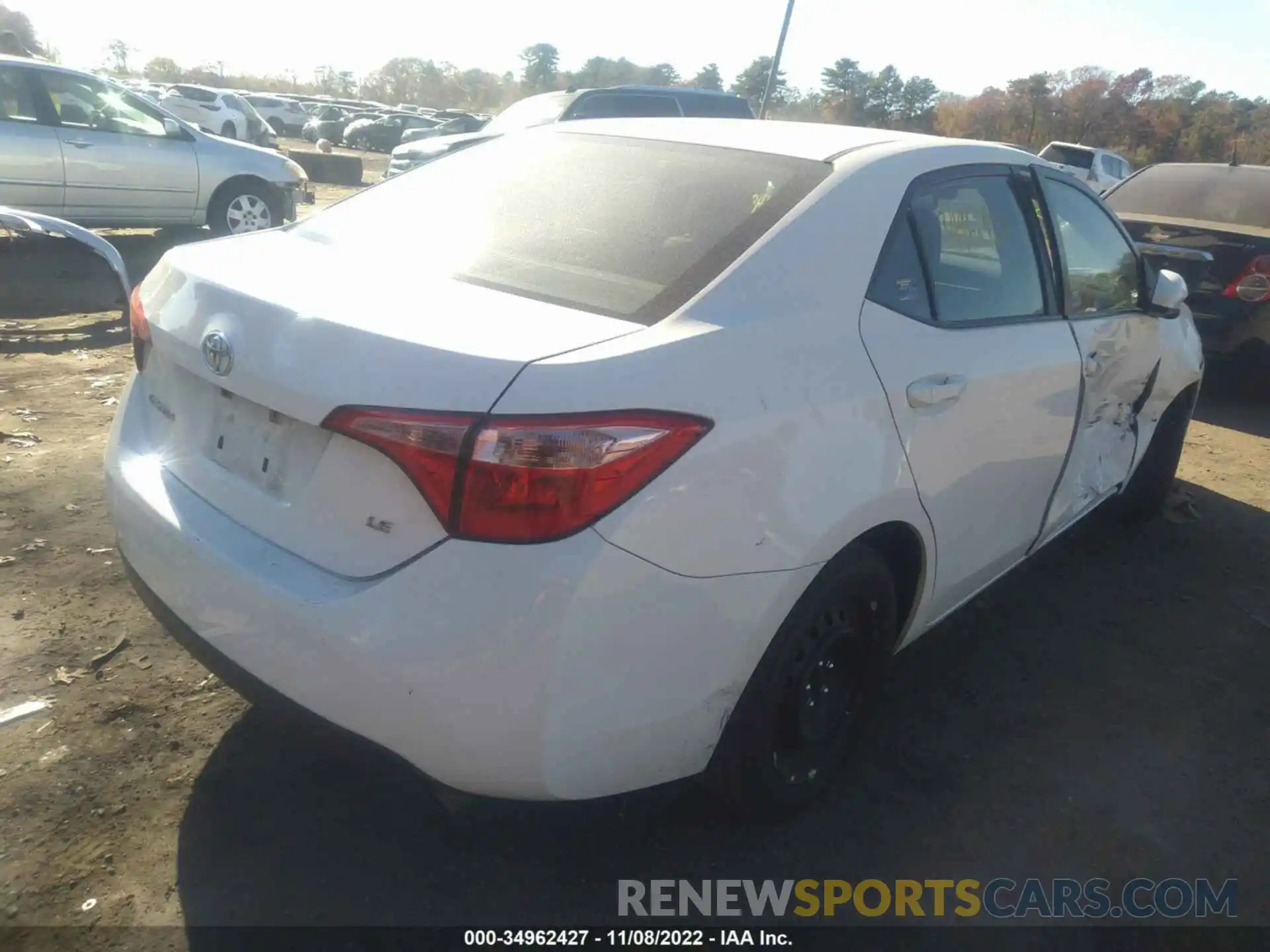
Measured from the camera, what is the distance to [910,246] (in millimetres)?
2551

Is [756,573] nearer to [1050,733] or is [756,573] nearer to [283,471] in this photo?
[283,471]

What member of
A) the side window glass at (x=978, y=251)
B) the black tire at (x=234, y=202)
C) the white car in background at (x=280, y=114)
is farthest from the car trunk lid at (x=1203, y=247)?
the white car in background at (x=280, y=114)

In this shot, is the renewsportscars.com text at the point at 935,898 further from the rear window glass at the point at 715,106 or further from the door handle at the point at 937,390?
the rear window glass at the point at 715,106

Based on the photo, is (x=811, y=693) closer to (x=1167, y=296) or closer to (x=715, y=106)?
(x=1167, y=296)

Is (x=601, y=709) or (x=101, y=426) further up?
(x=601, y=709)

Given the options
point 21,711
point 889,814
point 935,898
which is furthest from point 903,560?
point 21,711

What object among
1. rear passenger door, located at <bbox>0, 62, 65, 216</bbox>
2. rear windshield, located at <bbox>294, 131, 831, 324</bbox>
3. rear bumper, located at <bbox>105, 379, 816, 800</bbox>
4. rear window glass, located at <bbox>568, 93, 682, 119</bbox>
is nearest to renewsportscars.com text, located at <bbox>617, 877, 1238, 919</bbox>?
rear bumper, located at <bbox>105, 379, 816, 800</bbox>

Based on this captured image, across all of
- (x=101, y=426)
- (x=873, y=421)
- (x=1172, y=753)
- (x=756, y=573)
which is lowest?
(x=101, y=426)

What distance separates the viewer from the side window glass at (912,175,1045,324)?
8.70ft

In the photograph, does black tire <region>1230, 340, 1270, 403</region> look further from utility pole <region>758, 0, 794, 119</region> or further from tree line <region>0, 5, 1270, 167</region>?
tree line <region>0, 5, 1270, 167</region>

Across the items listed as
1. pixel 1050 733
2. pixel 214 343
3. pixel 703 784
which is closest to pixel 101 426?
pixel 214 343

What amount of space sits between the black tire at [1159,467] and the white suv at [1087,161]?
14.0m

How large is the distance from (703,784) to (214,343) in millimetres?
1448

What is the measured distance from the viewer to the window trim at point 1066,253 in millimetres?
3225
